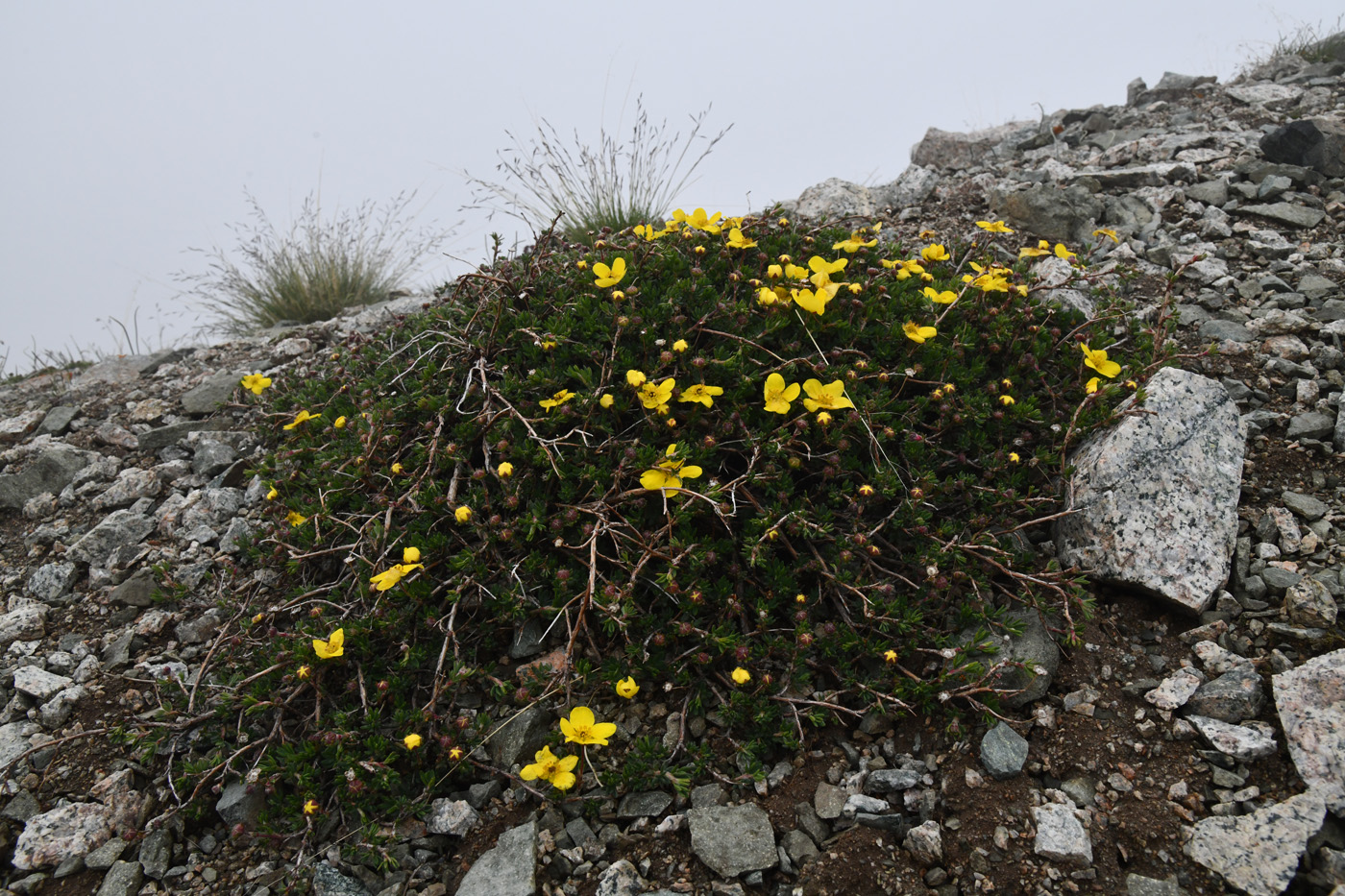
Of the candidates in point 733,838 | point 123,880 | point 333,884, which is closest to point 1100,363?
point 733,838

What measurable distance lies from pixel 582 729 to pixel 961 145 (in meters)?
7.42

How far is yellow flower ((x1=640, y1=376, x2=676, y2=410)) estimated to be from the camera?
9.66ft

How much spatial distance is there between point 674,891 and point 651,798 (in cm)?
32

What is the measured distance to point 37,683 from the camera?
319 centimetres

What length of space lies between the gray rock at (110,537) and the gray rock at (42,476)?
28.6 inches

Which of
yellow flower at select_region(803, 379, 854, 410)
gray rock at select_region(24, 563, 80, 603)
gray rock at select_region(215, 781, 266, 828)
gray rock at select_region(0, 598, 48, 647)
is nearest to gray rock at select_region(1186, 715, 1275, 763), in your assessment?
yellow flower at select_region(803, 379, 854, 410)

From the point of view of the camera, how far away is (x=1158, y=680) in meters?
2.64

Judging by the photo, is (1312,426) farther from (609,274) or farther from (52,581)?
(52,581)

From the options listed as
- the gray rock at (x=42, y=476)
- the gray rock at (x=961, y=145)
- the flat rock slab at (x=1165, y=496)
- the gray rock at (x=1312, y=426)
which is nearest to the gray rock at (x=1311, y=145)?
the gray rock at (x=961, y=145)

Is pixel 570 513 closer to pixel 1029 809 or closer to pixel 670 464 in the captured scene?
pixel 670 464

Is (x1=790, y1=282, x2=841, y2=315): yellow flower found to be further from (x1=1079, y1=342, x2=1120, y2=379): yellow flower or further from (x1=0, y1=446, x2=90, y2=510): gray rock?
(x1=0, y1=446, x2=90, y2=510): gray rock

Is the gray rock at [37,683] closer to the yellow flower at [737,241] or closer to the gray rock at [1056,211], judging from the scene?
the yellow flower at [737,241]

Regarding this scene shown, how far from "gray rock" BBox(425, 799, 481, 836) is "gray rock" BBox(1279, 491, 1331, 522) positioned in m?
3.28

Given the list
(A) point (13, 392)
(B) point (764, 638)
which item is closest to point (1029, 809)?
(B) point (764, 638)
